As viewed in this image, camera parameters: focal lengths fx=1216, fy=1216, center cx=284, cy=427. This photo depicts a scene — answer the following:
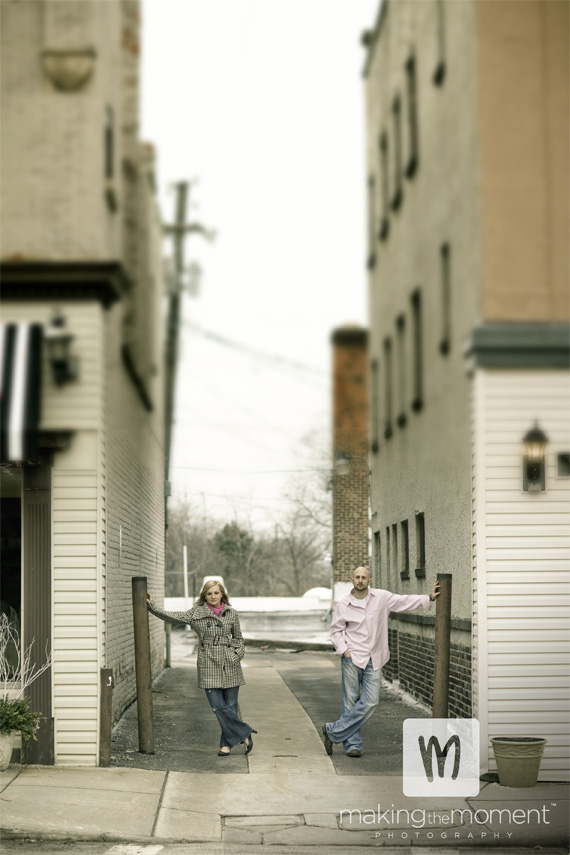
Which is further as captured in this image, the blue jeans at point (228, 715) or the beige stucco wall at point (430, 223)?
the blue jeans at point (228, 715)

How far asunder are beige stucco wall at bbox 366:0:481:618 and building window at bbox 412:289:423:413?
3 centimetres

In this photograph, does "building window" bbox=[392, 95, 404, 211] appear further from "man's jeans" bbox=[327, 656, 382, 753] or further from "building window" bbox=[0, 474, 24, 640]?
"man's jeans" bbox=[327, 656, 382, 753]

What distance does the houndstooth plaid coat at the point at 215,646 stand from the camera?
964cm

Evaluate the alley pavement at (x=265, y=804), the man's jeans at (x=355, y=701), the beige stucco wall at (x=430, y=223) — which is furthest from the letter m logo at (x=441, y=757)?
the beige stucco wall at (x=430, y=223)

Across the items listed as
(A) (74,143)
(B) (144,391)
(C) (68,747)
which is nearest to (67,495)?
(C) (68,747)

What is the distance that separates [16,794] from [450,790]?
2.90 m

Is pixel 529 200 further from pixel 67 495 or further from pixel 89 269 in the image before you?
pixel 67 495

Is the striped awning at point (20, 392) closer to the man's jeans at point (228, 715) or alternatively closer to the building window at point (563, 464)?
the building window at point (563, 464)

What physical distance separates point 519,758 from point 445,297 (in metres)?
3.67

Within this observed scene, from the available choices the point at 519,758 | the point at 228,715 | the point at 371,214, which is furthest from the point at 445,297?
the point at 228,715

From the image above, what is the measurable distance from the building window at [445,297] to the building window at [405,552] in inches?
126

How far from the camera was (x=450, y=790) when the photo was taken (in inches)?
324

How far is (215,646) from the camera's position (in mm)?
9734

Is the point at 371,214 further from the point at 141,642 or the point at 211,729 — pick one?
the point at 211,729
